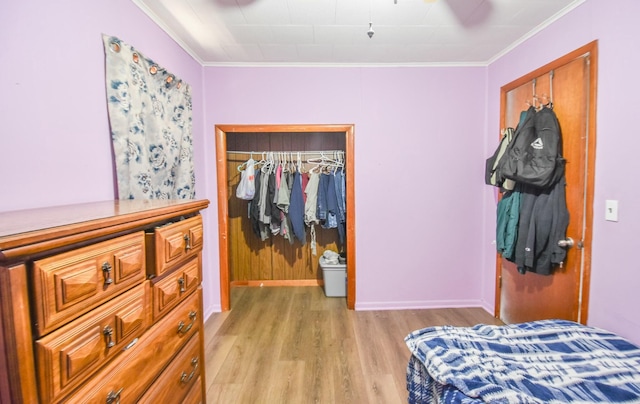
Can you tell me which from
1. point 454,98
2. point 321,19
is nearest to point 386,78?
point 454,98

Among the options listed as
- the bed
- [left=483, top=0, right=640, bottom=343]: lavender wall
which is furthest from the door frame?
[left=483, top=0, right=640, bottom=343]: lavender wall

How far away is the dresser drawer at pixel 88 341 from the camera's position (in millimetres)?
569

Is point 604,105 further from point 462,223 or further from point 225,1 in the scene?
point 225,1

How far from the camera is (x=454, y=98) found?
8.48ft

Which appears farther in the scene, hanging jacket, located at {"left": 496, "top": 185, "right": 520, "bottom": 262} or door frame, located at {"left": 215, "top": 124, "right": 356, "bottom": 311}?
door frame, located at {"left": 215, "top": 124, "right": 356, "bottom": 311}

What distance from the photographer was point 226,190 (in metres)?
2.64

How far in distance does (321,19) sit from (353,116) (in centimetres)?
92

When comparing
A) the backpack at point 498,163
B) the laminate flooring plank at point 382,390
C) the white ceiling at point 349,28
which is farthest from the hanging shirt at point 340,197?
the laminate flooring plank at point 382,390

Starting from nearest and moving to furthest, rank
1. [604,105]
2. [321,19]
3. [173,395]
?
[173,395]
[604,105]
[321,19]

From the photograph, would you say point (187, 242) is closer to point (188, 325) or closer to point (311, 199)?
point (188, 325)

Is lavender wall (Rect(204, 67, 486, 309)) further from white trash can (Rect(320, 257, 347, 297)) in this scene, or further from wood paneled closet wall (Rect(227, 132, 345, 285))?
wood paneled closet wall (Rect(227, 132, 345, 285))

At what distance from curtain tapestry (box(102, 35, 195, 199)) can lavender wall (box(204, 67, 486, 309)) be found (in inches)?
24.1

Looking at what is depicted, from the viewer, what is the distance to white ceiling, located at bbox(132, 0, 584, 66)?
1700mm

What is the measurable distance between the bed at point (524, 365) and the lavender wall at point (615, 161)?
0.73ft
